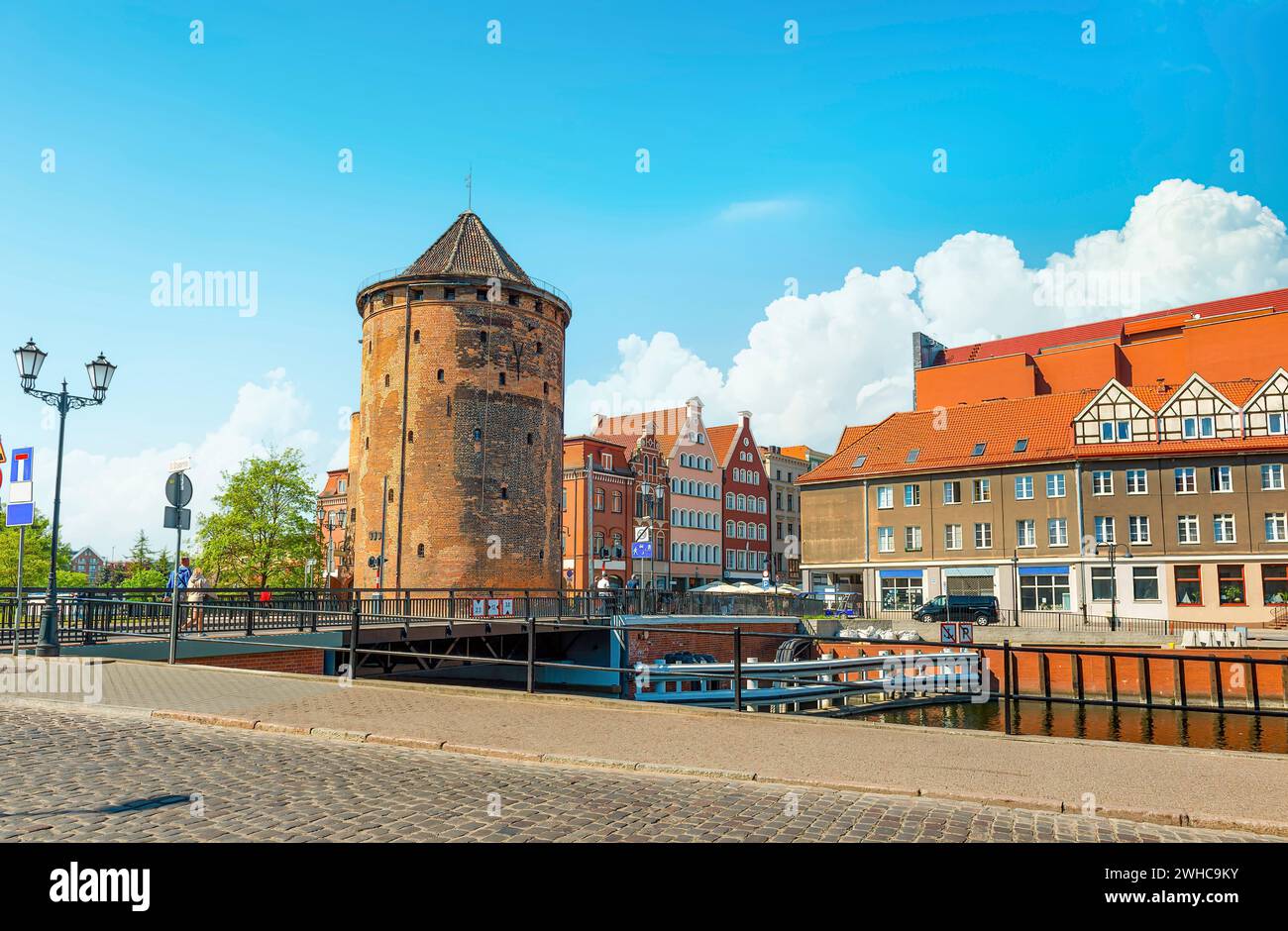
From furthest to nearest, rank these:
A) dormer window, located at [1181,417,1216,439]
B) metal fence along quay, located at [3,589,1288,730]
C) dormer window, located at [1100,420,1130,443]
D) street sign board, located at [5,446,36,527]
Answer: dormer window, located at [1100,420,1130,443] < dormer window, located at [1181,417,1216,439] < street sign board, located at [5,446,36,527] < metal fence along quay, located at [3,589,1288,730]

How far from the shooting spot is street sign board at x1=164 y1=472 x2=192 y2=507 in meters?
15.0

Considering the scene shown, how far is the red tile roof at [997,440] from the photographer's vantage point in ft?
156

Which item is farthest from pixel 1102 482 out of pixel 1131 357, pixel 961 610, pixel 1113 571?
pixel 1131 357

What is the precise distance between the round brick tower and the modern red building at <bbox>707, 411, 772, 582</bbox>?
24.5 meters

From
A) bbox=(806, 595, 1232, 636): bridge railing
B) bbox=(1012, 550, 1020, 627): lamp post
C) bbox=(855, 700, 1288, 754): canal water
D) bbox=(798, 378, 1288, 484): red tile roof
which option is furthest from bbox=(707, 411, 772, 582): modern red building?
bbox=(855, 700, 1288, 754): canal water

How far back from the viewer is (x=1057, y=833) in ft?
21.0

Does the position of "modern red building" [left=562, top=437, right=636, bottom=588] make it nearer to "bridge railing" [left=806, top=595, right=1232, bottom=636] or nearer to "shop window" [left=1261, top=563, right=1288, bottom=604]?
"bridge railing" [left=806, top=595, right=1232, bottom=636]

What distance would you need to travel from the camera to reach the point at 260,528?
50.7m

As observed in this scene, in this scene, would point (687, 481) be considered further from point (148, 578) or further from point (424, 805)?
point (148, 578)

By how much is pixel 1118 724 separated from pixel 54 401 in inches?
1115

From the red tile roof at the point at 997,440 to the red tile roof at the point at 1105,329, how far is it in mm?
12351

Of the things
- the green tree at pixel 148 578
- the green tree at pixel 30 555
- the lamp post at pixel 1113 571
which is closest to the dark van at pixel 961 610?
the lamp post at pixel 1113 571
